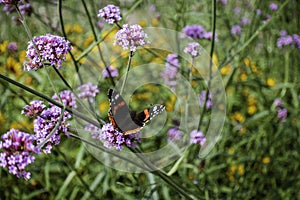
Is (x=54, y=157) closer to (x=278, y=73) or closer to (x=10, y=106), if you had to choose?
(x=10, y=106)

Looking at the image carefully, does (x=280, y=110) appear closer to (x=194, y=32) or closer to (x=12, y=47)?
(x=194, y=32)

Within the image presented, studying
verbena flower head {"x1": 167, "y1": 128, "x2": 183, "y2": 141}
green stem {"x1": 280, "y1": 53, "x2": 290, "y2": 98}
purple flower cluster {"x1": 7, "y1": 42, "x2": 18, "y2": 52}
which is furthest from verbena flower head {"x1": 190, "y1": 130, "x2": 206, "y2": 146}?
purple flower cluster {"x1": 7, "y1": 42, "x2": 18, "y2": 52}

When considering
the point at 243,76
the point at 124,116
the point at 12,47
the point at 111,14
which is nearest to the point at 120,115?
the point at 124,116

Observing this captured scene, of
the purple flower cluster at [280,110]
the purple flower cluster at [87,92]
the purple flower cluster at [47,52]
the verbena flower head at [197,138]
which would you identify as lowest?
the purple flower cluster at [47,52]

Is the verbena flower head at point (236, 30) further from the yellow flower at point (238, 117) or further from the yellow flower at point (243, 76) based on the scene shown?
the yellow flower at point (238, 117)

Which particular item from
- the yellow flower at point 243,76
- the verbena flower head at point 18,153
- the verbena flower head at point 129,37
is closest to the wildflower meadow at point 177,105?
the yellow flower at point 243,76

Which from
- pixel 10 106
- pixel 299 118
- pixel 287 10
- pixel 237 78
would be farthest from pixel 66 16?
pixel 299 118
